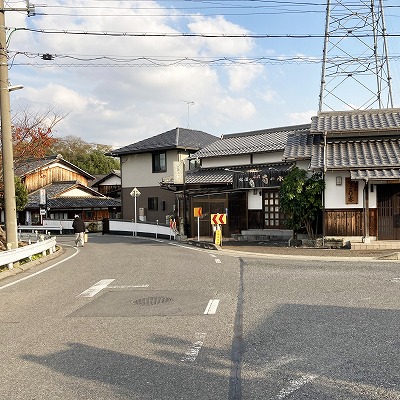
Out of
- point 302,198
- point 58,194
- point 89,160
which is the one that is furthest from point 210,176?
point 89,160

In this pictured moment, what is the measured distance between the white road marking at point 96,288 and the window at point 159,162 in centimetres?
2667

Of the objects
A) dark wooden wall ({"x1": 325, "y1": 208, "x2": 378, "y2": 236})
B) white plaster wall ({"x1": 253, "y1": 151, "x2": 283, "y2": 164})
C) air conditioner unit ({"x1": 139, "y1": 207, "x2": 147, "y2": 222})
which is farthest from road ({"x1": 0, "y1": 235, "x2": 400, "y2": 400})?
air conditioner unit ({"x1": 139, "y1": 207, "x2": 147, "y2": 222})

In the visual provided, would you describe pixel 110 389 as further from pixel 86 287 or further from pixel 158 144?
pixel 158 144

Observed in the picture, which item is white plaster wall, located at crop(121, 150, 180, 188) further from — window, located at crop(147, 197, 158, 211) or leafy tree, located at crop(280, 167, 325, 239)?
leafy tree, located at crop(280, 167, 325, 239)

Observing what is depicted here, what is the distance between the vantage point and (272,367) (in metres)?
4.80

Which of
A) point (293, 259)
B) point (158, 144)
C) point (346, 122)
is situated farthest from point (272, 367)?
point (158, 144)

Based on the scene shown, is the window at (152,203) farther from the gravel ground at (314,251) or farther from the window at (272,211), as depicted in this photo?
the gravel ground at (314,251)

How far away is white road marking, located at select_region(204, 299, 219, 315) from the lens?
292 inches

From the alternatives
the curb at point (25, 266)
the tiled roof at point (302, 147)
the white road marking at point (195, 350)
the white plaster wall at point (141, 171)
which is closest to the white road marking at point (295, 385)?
the white road marking at point (195, 350)

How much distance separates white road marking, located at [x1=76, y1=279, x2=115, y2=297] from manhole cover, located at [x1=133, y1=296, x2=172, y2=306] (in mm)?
1324

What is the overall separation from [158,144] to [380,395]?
113 feet

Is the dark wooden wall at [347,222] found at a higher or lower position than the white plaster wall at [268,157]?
lower

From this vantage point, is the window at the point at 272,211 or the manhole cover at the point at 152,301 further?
the window at the point at 272,211

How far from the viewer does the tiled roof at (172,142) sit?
120 ft
